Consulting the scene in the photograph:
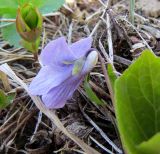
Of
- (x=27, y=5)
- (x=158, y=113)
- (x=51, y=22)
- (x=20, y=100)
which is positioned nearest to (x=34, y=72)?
(x=20, y=100)

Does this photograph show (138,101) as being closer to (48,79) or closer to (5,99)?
(48,79)

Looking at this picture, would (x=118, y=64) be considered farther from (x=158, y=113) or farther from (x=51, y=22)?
(x=51, y=22)

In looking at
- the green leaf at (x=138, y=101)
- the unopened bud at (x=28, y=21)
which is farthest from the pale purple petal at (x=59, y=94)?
the unopened bud at (x=28, y=21)

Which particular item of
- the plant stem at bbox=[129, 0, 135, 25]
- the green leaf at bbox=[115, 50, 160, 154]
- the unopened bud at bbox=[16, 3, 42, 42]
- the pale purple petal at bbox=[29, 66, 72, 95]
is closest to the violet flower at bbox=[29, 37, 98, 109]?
the pale purple petal at bbox=[29, 66, 72, 95]

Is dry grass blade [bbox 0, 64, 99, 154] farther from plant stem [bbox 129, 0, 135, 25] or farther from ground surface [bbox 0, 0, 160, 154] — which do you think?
plant stem [bbox 129, 0, 135, 25]

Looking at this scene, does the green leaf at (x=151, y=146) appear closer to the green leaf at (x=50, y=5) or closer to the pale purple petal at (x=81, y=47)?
the pale purple petal at (x=81, y=47)

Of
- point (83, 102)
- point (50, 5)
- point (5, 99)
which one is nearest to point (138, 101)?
point (83, 102)
